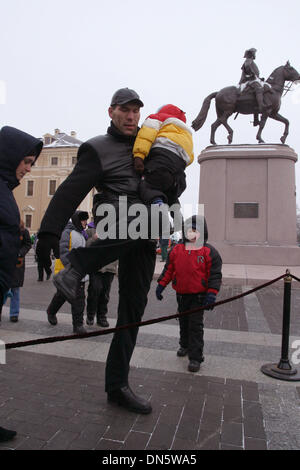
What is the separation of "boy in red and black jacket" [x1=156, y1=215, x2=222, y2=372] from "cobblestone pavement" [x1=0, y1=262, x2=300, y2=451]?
0.27 metres

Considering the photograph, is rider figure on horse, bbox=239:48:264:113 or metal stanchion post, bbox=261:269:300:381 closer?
metal stanchion post, bbox=261:269:300:381

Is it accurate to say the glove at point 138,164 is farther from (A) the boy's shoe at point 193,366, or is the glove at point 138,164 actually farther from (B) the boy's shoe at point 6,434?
(A) the boy's shoe at point 193,366

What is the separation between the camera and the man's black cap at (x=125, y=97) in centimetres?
258

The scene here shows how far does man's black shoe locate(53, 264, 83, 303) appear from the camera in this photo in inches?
87.0

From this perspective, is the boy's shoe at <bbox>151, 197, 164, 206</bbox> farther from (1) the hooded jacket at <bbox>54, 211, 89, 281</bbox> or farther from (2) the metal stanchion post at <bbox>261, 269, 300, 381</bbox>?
(1) the hooded jacket at <bbox>54, 211, 89, 281</bbox>

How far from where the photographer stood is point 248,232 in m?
14.3

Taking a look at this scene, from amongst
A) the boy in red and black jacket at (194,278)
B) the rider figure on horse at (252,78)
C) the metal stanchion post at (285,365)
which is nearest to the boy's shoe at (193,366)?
the boy in red and black jacket at (194,278)

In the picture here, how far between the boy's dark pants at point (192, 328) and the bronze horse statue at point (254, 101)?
12594 millimetres

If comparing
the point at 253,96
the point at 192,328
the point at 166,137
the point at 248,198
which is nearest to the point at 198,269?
the point at 192,328

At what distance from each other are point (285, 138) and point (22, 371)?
48.5ft

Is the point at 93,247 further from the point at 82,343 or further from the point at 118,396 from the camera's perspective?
the point at 82,343

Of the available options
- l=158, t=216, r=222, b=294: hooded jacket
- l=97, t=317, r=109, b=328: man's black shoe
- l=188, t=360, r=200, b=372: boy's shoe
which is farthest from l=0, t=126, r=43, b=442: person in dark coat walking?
l=97, t=317, r=109, b=328: man's black shoe

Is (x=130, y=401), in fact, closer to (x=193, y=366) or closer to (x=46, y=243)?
(x=193, y=366)

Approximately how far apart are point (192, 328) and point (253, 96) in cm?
1359
